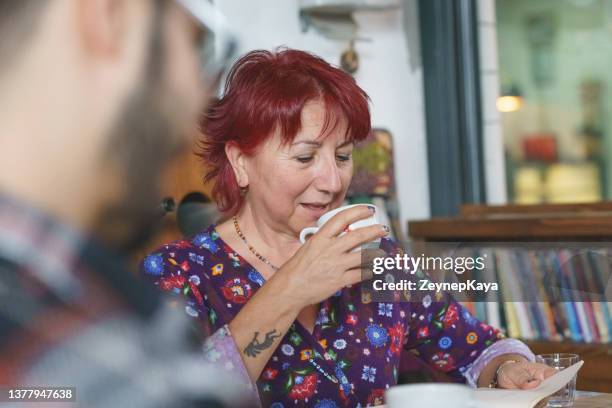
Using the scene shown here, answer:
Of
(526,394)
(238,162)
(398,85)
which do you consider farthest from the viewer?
(398,85)

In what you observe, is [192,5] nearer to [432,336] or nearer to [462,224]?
[432,336]

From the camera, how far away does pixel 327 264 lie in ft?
3.64

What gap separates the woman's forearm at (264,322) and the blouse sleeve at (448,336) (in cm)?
36

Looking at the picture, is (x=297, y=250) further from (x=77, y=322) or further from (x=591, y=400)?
(x=77, y=322)

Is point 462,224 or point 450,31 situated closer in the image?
point 462,224

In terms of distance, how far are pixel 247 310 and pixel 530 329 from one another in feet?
4.36

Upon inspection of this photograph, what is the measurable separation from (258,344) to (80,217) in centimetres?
74

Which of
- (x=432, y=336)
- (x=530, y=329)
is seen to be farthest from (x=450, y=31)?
(x=432, y=336)

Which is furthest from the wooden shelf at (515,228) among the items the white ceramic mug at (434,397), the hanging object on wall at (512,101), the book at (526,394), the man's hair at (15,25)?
the man's hair at (15,25)

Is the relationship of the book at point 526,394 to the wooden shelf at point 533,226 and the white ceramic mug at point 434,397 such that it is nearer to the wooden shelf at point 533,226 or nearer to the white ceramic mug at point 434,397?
the white ceramic mug at point 434,397

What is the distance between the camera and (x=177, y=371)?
0.42 meters

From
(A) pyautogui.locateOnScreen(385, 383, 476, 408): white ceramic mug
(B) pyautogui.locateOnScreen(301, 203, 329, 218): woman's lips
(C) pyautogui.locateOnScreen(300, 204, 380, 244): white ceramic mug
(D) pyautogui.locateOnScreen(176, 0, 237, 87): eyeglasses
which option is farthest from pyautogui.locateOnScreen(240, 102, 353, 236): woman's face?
(A) pyautogui.locateOnScreen(385, 383, 476, 408): white ceramic mug

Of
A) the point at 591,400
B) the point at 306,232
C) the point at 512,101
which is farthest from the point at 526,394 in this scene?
the point at 512,101

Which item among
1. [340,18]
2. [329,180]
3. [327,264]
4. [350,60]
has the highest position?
[340,18]
